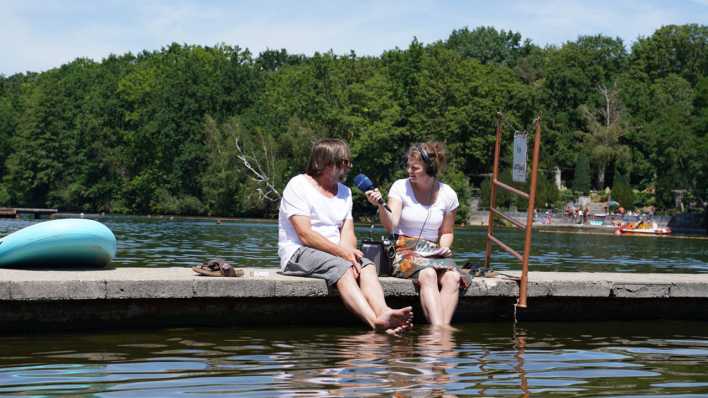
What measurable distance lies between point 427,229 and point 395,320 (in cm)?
147

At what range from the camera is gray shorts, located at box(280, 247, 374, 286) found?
851cm

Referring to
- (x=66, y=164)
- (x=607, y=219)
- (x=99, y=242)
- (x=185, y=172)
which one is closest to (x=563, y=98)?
(x=607, y=219)

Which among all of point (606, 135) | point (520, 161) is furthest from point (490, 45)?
point (520, 161)

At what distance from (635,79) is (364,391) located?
93.0 meters

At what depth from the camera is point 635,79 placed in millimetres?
94438

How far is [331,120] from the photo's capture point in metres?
79.8

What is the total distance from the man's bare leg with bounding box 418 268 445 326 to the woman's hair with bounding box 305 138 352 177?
3.98 feet

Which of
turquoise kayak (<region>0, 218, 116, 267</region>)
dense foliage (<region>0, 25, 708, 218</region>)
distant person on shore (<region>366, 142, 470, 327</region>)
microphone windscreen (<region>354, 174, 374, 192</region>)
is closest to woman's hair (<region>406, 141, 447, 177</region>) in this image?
distant person on shore (<region>366, 142, 470, 327</region>)

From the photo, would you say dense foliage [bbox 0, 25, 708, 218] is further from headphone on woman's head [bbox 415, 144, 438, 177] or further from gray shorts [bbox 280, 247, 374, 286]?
gray shorts [bbox 280, 247, 374, 286]

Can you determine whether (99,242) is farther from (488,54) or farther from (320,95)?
(488,54)

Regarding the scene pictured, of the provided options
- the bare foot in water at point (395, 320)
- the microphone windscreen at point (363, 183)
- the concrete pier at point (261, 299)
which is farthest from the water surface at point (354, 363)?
the microphone windscreen at point (363, 183)

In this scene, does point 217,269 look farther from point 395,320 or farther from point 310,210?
point 395,320

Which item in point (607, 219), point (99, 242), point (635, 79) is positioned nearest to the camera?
point (99, 242)

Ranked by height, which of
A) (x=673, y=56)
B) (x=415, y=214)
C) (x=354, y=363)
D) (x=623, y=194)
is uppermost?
(x=673, y=56)
